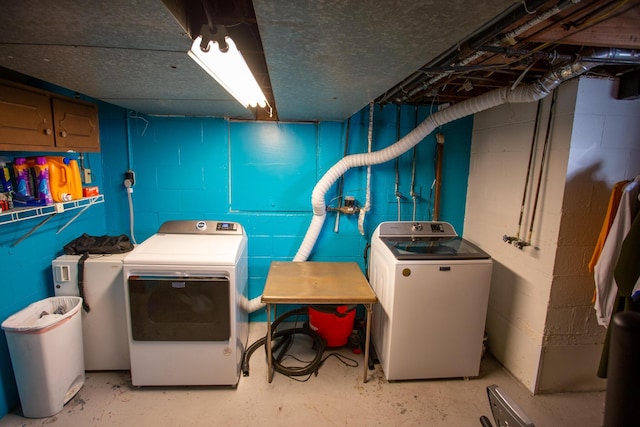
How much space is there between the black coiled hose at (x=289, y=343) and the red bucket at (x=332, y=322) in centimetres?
7

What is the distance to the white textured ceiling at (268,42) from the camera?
98 centimetres

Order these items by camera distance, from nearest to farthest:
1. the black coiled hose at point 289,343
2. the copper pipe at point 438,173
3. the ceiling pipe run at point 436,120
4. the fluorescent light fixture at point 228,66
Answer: the fluorescent light fixture at point 228,66, the ceiling pipe run at point 436,120, the black coiled hose at point 289,343, the copper pipe at point 438,173

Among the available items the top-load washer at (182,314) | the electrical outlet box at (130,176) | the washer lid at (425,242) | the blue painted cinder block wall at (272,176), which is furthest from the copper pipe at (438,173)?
the electrical outlet box at (130,176)

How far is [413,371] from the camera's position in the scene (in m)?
2.46

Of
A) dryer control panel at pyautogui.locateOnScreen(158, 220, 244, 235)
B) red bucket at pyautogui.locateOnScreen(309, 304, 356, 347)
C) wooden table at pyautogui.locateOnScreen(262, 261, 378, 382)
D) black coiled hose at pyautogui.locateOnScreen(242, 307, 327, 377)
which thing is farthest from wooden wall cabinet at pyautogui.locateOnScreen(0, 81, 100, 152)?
red bucket at pyautogui.locateOnScreen(309, 304, 356, 347)

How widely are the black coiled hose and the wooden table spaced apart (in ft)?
0.50

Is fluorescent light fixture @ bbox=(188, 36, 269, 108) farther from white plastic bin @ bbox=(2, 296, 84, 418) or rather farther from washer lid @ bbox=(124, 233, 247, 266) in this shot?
white plastic bin @ bbox=(2, 296, 84, 418)

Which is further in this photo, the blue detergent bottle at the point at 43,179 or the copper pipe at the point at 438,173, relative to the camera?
the copper pipe at the point at 438,173

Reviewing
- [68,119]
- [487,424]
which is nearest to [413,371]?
[487,424]

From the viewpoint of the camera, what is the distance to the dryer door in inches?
85.2

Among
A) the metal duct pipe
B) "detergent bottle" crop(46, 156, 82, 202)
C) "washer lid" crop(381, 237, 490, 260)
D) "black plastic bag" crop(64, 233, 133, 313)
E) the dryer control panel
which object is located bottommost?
"black plastic bag" crop(64, 233, 133, 313)

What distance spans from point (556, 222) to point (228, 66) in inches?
89.9

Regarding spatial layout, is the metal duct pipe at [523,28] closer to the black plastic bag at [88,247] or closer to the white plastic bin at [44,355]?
the black plastic bag at [88,247]

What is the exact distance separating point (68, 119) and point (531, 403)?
3830mm
